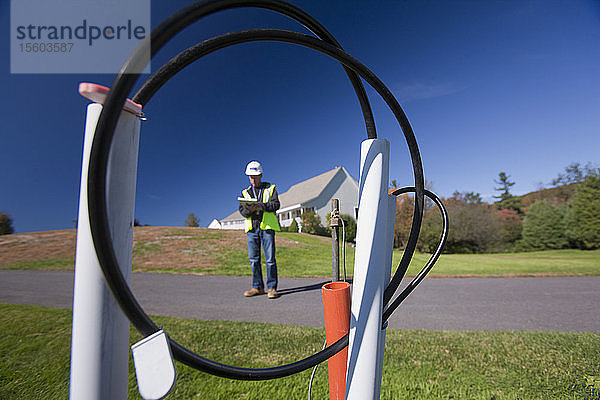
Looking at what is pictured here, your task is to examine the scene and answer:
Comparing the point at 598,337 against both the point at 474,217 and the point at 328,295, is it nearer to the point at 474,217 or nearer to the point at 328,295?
the point at 328,295

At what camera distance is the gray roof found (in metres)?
23.6

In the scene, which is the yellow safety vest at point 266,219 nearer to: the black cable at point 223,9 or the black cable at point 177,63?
the black cable at point 223,9

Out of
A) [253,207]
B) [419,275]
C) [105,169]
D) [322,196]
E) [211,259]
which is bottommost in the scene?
[211,259]

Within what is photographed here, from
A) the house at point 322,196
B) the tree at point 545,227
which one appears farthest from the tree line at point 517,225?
the house at point 322,196

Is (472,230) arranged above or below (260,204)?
below

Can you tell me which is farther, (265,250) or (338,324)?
(265,250)

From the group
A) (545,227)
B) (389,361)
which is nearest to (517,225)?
(545,227)

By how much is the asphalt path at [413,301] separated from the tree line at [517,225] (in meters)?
10.7

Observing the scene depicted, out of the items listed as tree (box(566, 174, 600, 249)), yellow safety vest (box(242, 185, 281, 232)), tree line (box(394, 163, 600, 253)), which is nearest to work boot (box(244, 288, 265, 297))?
yellow safety vest (box(242, 185, 281, 232))

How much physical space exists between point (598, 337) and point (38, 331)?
5200 mm

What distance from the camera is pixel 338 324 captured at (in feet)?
3.53

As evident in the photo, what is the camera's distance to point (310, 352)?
7.47 ft

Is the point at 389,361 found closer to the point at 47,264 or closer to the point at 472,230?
the point at 47,264

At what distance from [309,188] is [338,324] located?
24.4 metres
